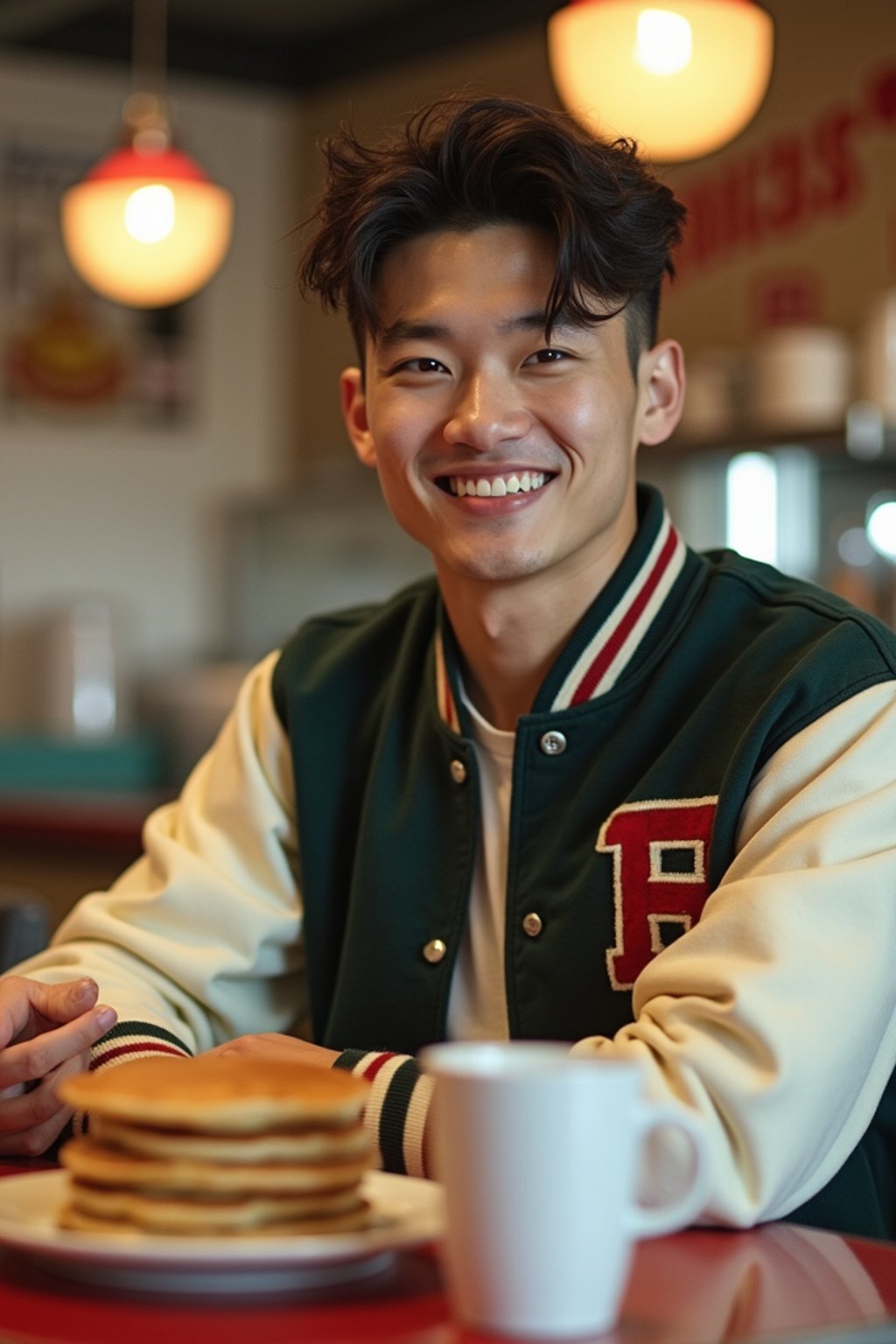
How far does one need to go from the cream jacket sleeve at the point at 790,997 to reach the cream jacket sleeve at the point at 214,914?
53cm

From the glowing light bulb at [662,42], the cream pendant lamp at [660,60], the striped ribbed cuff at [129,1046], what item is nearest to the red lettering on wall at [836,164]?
the cream pendant lamp at [660,60]

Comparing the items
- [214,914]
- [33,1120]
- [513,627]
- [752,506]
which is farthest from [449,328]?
[752,506]

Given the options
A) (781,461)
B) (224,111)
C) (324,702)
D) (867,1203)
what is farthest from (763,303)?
(867,1203)

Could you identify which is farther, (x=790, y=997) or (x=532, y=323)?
(x=532, y=323)

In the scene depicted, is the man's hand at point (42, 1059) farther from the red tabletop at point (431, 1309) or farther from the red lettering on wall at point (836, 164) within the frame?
the red lettering on wall at point (836, 164)

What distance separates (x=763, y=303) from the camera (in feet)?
16.6

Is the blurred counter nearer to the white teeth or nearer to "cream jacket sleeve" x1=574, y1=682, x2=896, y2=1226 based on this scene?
the white teeth

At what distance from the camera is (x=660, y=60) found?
2826 mm

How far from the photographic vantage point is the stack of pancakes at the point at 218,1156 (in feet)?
3.14

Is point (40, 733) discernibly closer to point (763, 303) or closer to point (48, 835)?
point (48, 835)

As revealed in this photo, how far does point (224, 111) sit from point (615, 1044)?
563 centimetres

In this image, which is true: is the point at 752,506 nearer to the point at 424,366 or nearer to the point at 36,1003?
the point at 424,366

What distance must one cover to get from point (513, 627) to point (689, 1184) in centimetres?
89

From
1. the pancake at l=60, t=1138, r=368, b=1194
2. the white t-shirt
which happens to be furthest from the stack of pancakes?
the white t-shirt
